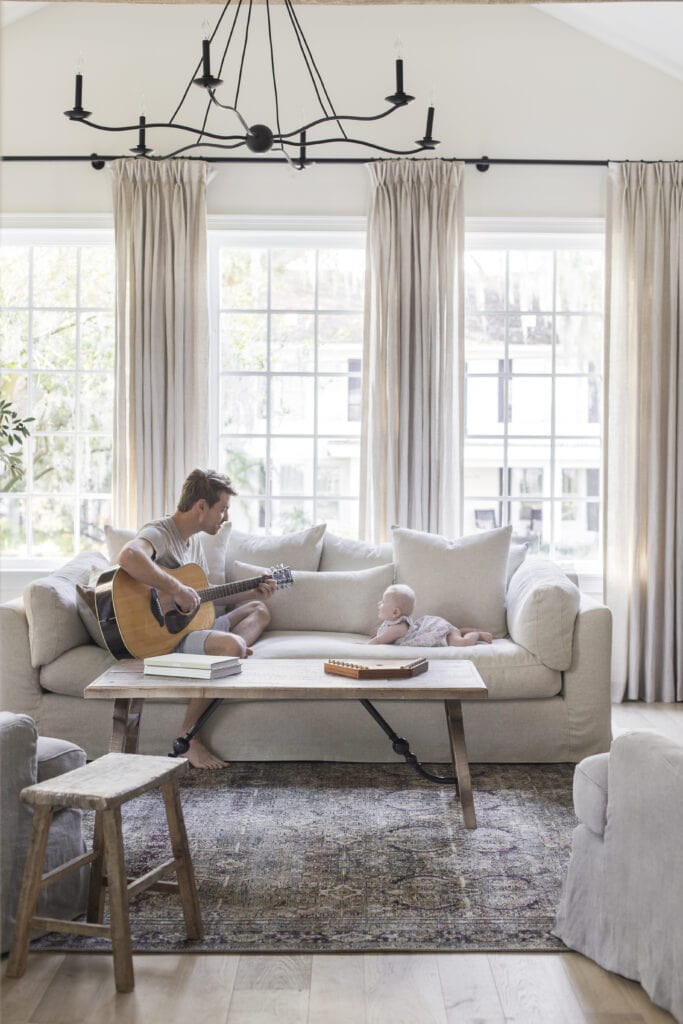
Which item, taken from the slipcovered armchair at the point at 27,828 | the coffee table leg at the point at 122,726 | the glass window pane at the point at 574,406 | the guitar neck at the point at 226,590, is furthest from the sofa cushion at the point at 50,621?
the glass window pane at the point at 574,406

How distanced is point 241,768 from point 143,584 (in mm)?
831

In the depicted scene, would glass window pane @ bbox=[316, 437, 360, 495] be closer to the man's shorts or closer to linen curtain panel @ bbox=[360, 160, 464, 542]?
linen curtain panel @ bbox=[360, 160, 464, 542]

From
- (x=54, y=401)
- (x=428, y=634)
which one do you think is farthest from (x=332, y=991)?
(x=54, y=401)

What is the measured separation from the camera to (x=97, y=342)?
217 inches

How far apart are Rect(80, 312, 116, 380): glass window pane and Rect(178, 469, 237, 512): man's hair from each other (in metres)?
1.88

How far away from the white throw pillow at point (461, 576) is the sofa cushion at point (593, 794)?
202 cm

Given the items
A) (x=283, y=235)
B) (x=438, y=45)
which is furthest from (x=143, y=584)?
(x=438, y=45)

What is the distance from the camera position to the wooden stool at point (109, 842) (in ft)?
7.25

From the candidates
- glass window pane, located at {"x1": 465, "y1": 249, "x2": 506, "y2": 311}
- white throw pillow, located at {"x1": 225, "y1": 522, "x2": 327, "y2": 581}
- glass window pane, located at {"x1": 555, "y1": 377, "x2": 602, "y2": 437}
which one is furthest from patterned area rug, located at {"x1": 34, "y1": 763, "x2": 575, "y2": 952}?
glass window pane, located at {"x1": 465, "y1": 249, "x2": 506, "y2": 311}

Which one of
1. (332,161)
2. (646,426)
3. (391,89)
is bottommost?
(646,426)

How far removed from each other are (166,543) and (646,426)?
268cm

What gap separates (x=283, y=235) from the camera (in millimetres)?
5398

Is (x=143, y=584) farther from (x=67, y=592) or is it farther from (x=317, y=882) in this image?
A: (x=317, y=882)

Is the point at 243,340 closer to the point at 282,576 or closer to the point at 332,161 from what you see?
the point at 332,161
